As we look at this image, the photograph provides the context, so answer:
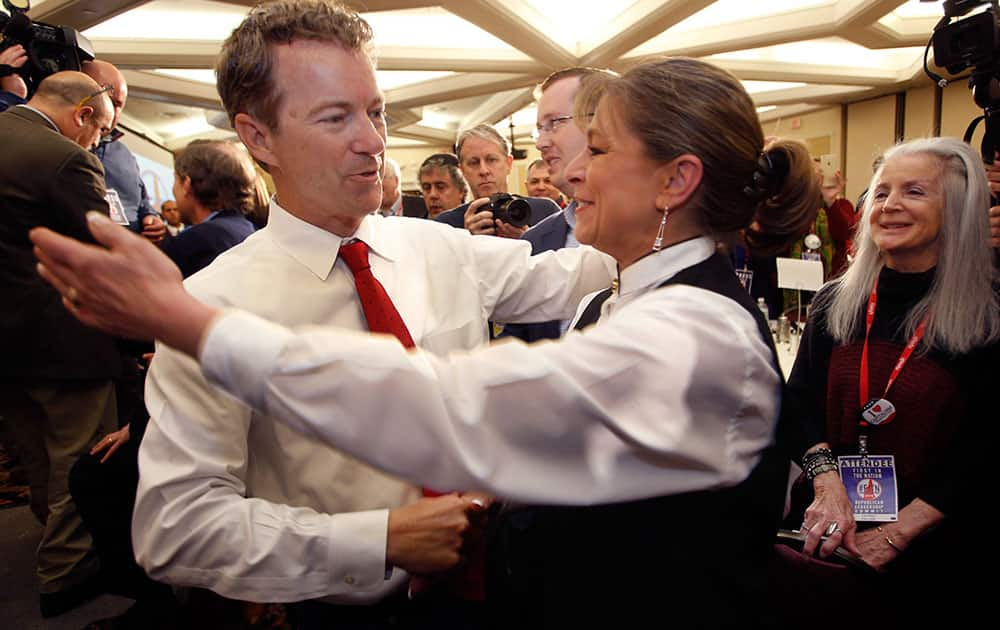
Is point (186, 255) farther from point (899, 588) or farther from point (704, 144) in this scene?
point (899, 588)

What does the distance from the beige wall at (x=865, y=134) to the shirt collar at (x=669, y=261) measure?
9.65 meters

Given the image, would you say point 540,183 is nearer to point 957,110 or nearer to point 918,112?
point 957,110

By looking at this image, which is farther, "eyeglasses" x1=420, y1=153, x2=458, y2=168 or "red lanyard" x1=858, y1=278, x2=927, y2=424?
"eyeglasses" x1=420, y1=153, x2=458, y2=168

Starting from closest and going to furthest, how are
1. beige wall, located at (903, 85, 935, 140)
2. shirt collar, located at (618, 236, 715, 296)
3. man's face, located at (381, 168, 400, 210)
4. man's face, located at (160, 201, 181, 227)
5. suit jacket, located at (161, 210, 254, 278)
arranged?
1. shirt collar, located at (618, 236, 715, 296)
2. suit jacket, located at (161, 210, 254, 278)
3. man's face, located at (381, 168, 400, 210)
4. man's face, located at (160, 201, 181, 227)
5. beige wall, located at (903, 85, 935, 140)

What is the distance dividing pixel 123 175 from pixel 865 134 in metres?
9.90

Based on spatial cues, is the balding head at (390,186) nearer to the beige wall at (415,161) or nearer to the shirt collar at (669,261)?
the shirt collar at (669,261)

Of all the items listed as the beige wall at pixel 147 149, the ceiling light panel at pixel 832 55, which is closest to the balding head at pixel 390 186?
the ceiling light panel at pixel 832 55

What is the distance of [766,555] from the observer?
0.96 meters

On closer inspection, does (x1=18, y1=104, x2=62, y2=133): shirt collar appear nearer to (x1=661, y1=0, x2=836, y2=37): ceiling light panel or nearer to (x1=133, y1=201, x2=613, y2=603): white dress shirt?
(x1=133, y1=201, x2=613, y2=603): white dress shirt

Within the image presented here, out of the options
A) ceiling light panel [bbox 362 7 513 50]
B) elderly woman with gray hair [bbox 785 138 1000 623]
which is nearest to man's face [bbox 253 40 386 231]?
elderly woman with gray hair [bbox 785 138 1000 623]

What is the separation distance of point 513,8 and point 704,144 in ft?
16.7

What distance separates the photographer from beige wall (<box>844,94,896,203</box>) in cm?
911

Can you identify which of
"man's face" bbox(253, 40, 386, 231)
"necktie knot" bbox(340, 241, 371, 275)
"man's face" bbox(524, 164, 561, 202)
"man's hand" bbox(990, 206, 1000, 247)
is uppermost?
"man's face" bbox(253, 40, 386, 231)

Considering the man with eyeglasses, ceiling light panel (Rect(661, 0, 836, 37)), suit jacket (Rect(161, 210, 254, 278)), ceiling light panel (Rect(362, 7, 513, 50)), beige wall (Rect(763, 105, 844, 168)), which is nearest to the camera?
suit jacket (Rect(161, 210, 254, 278))
